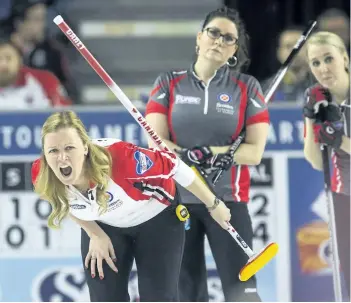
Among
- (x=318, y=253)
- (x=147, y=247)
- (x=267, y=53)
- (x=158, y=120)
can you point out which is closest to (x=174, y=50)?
(x=267, y=53)

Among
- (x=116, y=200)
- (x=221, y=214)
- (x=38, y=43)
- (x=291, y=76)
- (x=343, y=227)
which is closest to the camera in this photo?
(x=116, y=200)

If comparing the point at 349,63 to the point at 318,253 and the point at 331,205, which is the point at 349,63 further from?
the point at 318,253

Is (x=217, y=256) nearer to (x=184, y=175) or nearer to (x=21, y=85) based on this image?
(x=184, y=175)

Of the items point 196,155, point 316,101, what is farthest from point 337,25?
point 196,155

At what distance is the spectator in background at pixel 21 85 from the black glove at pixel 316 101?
4.18 ft

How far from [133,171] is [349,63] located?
110 cm

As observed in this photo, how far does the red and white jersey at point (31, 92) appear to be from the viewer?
540 cm

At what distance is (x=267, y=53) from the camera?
560 cm

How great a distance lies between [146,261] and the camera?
13.3 ft

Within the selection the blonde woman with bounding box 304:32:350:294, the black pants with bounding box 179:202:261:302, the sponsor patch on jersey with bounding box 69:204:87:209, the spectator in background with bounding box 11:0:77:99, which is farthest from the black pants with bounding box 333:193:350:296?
the spectator in background with bounding box 11:0:77:99

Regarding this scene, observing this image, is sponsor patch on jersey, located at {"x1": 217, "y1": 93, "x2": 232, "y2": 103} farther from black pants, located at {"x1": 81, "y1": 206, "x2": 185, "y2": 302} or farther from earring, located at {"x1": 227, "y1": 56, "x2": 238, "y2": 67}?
black pants, located at {"x1": 81, "y1": 206, "x2": 185, "y2": 302}

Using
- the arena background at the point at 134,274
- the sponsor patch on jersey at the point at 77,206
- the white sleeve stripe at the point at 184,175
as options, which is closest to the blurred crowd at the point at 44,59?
the arena background at the point at 134,274

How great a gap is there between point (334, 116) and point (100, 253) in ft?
3.78

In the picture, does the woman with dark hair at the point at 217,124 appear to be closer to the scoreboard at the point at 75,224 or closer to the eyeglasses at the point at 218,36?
the eyeglasses at the point at 218,36
